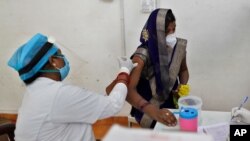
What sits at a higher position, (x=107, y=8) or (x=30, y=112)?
(x=107, y=8)

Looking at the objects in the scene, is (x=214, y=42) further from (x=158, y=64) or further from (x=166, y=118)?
(x=166, y=118)

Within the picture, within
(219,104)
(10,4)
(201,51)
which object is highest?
(10,4)

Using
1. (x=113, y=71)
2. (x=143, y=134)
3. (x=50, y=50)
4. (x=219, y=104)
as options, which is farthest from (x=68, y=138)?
(x=219, y=104)

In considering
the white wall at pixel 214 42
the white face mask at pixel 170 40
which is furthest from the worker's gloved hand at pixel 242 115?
the white wall at pixel 214 42

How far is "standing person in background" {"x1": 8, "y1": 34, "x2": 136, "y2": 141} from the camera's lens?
4.81 feet

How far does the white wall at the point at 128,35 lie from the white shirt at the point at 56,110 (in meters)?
1.40

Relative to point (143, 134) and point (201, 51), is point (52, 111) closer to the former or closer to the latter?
point (143, 134)

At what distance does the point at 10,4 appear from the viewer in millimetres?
3045

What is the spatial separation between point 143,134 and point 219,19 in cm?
205

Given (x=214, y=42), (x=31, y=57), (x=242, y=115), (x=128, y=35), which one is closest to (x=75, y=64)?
(x=128, y=35)

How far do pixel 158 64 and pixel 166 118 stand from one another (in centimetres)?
44

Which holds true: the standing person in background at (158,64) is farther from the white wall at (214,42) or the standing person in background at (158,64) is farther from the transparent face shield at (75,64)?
the transparent face shield at (75,64)

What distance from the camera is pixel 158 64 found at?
6.43 ft

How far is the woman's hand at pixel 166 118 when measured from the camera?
1.59 m
